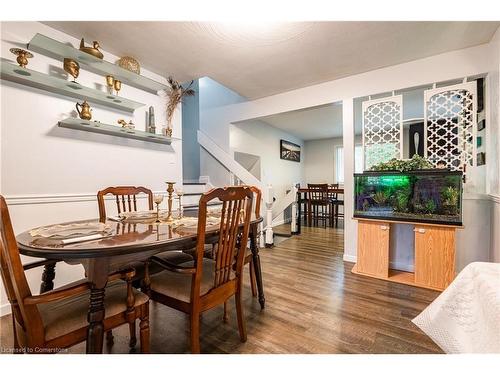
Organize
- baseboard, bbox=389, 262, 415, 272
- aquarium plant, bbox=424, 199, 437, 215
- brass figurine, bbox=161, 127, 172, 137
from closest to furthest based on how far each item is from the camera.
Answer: aquarium plant, bbox=424, 199, 437, 215 → baseboard, bbox=389, 262, 415, 272 → brass figurine, bbox=161, 127, 172, 137

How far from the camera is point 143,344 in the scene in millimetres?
1156

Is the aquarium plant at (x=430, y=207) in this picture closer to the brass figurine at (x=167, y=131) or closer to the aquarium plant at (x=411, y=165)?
the aquarium plant at (x=411, y=165)

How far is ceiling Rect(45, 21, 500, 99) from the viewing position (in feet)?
6.64

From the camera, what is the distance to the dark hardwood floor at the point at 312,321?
4.62 feet

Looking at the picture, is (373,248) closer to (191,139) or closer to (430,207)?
(430,207)

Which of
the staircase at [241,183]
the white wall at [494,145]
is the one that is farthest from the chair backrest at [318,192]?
the white wall at [494,145]

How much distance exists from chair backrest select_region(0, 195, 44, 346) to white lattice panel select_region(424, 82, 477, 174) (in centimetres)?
337

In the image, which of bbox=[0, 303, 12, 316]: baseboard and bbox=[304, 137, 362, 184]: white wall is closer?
bbox=[0, 303, 12, 316]: baseboard

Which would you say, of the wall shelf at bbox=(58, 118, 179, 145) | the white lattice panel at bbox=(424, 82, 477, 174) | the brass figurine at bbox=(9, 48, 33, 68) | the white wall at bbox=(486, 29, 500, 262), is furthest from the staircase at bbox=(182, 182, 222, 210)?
the white wall at bbox=(486, 29, 500, 262)

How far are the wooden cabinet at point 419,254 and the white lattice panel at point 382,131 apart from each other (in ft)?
2.86

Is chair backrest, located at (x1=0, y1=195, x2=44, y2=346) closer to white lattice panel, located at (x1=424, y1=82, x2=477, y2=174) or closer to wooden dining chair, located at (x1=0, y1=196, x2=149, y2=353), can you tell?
wooden dining chair, located at (x1=0, y1=196, x2=149, y2=353)
